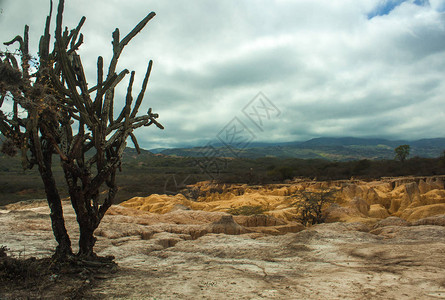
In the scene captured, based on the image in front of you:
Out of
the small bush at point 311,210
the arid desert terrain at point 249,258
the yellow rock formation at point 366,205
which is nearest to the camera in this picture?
the arid desert terrain at point 249,258

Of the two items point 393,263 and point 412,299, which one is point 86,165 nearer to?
point 412,299

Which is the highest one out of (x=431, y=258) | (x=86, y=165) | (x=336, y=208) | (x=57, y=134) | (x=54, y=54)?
(x=54, y=54)

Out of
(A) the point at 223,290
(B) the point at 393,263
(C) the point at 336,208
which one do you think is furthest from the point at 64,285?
(C) the point at 336,208

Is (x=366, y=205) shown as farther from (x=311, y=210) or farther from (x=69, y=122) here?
(x=69, y=122)

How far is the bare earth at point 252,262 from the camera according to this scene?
186 inches

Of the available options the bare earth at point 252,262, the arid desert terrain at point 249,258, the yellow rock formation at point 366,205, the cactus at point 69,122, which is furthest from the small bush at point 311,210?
the cactus at point 69,122

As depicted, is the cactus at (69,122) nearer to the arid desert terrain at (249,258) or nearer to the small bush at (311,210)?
the arid desert terrain at (249,258)

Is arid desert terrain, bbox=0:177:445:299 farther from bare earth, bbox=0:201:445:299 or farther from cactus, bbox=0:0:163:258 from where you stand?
cactus, bbox=0:0:163:258

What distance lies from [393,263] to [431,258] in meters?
0.89

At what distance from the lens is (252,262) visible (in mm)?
7621

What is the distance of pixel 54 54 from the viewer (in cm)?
656

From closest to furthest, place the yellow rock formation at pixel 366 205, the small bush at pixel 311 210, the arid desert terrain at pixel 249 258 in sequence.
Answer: the arid desert terrain at pixel 249 258 < the yellow rock formation at pixel 366 205 < the small bush at pixel 311 210

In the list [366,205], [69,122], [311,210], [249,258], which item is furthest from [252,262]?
[366,205]

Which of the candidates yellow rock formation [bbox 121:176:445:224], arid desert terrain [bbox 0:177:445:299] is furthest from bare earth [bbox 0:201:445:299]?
yellow rock formation [bbox 121:176:445:224]
